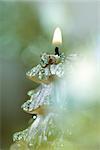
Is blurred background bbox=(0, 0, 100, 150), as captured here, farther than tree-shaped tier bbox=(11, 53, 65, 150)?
Yes

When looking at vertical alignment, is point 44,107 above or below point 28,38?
below

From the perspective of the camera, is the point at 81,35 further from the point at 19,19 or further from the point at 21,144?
the point at 21,144

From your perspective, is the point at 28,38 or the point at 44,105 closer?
the point at 44,105

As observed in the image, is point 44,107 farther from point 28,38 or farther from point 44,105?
point 28,38

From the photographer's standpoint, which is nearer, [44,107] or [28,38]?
[44,107]

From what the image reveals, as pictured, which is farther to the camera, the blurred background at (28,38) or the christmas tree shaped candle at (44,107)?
the blurred background at (28,38)

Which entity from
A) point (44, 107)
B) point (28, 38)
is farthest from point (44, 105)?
point (28, 38)

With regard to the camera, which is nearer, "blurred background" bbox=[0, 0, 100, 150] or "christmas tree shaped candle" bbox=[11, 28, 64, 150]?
"christmas tree shaped candle" bbox=[11, 28, 64, 150]

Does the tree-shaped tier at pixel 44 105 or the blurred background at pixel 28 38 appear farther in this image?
the blurred background at pixel 28 38

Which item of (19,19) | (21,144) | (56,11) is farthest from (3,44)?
(21,144)
